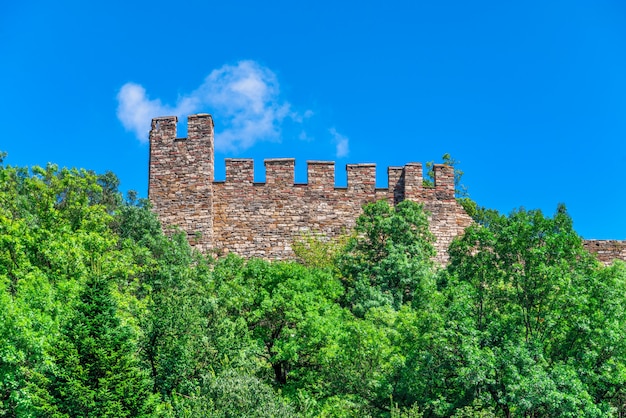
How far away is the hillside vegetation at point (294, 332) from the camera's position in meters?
18.6

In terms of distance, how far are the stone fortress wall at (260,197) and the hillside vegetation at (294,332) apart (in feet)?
18.7

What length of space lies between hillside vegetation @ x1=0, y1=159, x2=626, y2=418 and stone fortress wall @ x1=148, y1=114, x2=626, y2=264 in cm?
569

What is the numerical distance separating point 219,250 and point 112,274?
830cm

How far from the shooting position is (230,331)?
22.4 meters

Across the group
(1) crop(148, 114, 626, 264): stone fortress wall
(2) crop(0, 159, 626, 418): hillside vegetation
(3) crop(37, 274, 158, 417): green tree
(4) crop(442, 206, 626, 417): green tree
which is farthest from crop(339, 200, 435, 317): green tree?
(3) crop(37, 274, 158, 417): green tree

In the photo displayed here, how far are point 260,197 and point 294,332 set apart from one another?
373 inches

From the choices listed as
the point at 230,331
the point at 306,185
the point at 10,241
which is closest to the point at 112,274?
the point at 10,241

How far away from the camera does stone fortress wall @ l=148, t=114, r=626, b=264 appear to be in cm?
3294

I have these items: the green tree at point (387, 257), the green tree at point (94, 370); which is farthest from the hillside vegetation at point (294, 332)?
the green tree at point (387, 257)

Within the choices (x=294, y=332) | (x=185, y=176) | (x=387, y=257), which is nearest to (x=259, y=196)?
(x=185, y=176)

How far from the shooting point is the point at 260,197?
33.3m

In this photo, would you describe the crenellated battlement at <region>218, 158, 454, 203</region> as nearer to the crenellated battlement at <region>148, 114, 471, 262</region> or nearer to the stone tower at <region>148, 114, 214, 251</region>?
the crenellated battlement at <region>148, 114, 471, 262</region>

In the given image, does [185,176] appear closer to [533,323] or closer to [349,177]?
[349,177]

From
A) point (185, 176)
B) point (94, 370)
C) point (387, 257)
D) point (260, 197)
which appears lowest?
point (94, 370)
